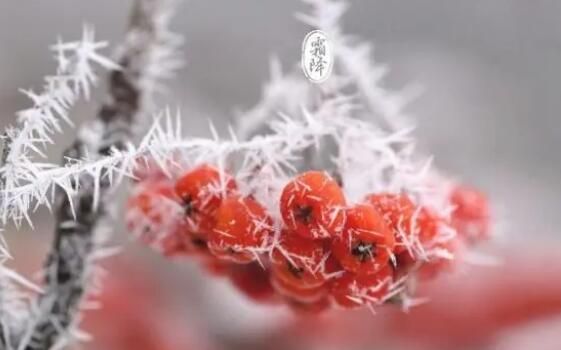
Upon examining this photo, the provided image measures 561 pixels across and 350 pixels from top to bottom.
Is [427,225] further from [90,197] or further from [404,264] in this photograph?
[90,197]

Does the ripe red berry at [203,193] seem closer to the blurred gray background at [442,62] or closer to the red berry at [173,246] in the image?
the red berry at [173,246]

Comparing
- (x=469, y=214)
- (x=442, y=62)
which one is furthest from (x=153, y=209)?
(x=442, y=62)

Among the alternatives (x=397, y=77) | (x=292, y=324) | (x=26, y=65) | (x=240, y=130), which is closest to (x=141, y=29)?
(x=240, y=130)

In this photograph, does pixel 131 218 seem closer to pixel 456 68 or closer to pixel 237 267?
pixel 237 267

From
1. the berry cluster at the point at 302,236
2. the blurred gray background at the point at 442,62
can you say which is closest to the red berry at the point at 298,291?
the berry cluster at the point at 302,236

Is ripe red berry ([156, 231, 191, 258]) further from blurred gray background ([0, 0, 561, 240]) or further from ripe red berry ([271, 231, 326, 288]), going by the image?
blurred gray background ([0, 0, 561, 240])

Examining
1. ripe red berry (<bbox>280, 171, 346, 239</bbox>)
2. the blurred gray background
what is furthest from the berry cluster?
the blurred gray background

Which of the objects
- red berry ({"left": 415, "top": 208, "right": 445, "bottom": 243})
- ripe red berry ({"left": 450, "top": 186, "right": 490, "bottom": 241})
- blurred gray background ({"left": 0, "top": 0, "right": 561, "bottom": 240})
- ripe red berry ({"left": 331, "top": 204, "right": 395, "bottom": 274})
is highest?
blurred gray background ({"left": 0, "top": 0, "right": 561, "bottom": 240})
